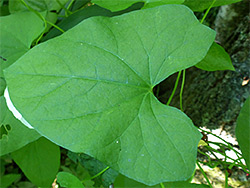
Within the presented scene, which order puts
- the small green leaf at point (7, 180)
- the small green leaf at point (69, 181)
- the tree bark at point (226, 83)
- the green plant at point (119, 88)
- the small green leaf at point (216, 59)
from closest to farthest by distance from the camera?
the green plant at point (119, 88)
the small green leaf at point (69, 181)
the small green leaf at point (216, 59)
the tree bark at point (226, 83)
the small green leaf at point (7, 180)

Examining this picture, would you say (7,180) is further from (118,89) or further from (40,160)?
(118,89)

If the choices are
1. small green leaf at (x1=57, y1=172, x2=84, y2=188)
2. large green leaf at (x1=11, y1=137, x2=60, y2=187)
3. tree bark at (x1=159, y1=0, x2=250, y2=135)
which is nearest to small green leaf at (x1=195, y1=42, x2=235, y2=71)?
tree bark at (x1=159, y1=0, x2=250, y2=135)

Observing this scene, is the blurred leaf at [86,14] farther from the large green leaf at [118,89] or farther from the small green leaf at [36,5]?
the large green leaf at [118,89]

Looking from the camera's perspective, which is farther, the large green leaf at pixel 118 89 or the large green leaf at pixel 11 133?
the large green leaf at pixel 11 133

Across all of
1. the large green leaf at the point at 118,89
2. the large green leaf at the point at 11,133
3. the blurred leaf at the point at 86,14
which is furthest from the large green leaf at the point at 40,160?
the large green leaf at the point at 118,89

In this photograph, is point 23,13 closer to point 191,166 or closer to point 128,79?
point 128,79

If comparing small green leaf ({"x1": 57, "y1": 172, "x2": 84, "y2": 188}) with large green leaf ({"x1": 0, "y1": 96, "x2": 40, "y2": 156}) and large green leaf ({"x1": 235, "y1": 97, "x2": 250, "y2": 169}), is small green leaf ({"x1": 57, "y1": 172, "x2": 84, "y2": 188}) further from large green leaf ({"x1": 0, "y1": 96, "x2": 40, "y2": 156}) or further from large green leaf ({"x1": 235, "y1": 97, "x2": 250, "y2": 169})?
large green leaf ({"x1": 235, "y1": 97, "x2": 250, "y2": 169})
